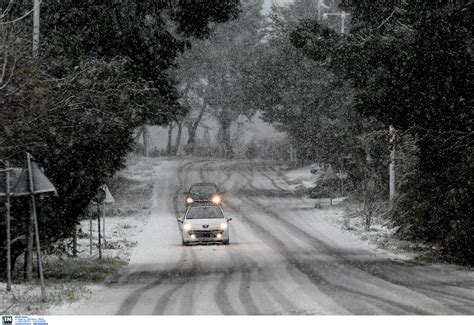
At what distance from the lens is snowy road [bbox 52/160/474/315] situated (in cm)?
1574

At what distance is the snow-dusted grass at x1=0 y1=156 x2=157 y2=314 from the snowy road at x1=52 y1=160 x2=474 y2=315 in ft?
1.71

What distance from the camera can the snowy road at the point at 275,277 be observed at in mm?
15742

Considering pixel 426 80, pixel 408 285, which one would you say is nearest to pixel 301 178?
pixel 426 80

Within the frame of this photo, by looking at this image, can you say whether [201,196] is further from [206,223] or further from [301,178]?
[206,223]

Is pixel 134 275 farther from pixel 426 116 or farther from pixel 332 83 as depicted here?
pixel 332 83

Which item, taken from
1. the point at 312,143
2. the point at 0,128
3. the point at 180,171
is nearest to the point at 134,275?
the point at 0,128

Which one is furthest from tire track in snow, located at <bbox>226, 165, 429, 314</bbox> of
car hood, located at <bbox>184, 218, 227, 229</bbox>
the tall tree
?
the tall tree

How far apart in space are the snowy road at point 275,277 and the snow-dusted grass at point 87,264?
520mm

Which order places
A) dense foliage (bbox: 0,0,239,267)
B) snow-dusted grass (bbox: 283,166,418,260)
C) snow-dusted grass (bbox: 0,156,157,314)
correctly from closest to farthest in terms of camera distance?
1. snow-dusted grass (bbox: 0,156,157,314)
2. dense foliage (bbox: 0,0,239,267)
3. snow-dusted grass (bbox: 283,166,418,260)

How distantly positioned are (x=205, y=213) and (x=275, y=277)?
12.6 metres

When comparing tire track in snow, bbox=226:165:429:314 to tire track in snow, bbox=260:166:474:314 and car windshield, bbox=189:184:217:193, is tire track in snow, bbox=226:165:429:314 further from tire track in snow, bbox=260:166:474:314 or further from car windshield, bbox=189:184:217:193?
car windshield, bbox=189:184:217:193

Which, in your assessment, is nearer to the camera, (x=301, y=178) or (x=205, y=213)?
(x=205, y=213)

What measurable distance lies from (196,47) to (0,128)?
16557 millimetres

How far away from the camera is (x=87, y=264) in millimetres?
26047
